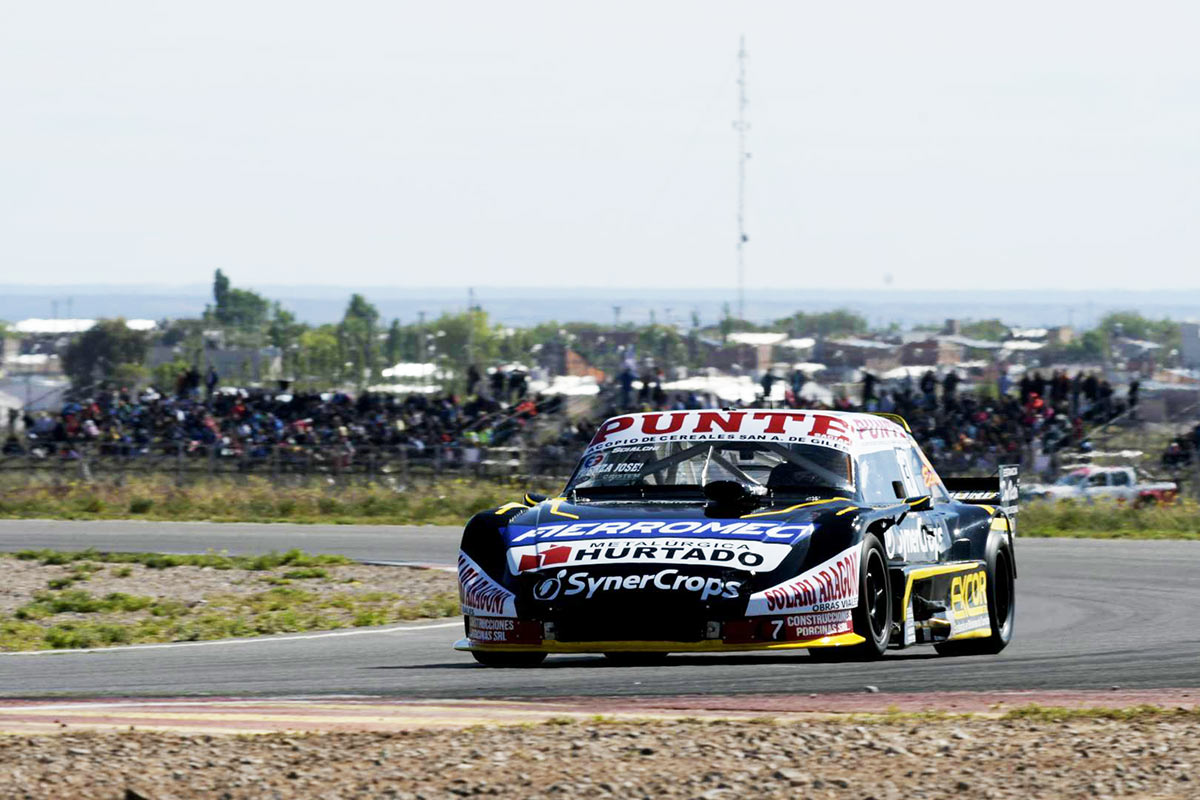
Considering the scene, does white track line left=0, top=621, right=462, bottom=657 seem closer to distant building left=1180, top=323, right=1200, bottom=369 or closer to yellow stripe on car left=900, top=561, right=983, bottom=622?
yellow stripe on car left=900, top=561, right=983, bottom=622

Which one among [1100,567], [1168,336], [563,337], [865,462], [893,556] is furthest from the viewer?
[563,337]

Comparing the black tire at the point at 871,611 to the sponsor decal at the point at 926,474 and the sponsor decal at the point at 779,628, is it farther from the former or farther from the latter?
the sponsor decal at the point at 926,474

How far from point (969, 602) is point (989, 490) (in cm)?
144

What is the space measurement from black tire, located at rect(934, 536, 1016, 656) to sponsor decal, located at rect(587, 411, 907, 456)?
1173mm

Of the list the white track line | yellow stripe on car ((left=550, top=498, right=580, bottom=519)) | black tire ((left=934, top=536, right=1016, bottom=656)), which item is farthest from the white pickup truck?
yellow stripe on car ((left=550, top=498, right=580, bottom=519))

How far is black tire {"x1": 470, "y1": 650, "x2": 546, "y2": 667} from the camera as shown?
29.2 ft

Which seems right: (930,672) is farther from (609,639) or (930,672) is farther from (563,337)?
(563,337)

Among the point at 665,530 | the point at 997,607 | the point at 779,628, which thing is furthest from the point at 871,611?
the point at 997,607

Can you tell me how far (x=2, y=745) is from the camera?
240 inches

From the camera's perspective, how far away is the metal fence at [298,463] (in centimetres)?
3056

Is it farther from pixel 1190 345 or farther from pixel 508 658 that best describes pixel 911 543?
pixel 1190 345

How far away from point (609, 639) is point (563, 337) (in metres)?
68.6

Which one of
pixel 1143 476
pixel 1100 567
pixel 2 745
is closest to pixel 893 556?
pixel 2 745

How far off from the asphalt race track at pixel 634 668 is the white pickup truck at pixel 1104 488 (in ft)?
37.1
